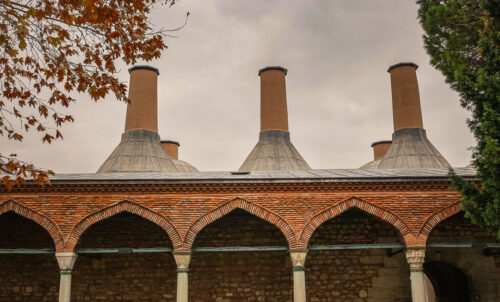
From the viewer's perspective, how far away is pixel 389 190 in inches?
408

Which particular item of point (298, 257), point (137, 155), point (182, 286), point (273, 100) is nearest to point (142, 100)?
point (137, 155)

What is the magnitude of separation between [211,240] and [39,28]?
760 cm

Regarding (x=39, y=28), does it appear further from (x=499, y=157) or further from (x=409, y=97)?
(x=409, y=97)

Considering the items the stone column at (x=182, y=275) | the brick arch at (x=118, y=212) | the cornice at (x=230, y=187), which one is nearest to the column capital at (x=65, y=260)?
the brick arch at (x=118, y=212)

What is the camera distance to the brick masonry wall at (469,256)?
11.9m

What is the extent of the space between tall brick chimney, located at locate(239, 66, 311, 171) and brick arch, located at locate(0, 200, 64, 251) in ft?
34.9

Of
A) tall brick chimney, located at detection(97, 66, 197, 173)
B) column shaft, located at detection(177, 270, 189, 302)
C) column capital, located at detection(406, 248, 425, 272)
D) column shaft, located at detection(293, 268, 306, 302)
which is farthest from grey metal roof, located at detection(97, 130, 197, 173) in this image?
column capital, located at detection(406, 248, 425, 272)

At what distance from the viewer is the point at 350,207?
33.9 ft

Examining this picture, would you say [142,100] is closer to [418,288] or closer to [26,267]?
[26,267]

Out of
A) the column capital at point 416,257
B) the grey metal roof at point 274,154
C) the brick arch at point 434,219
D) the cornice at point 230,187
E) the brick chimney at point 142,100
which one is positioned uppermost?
the brick chimney at point 142,100

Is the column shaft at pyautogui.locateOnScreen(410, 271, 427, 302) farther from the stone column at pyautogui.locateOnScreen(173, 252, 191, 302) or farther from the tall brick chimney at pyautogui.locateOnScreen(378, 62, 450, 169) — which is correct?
the tall brick chimney at pyautogui.locateOnScreen(378, 62, 450, 169)

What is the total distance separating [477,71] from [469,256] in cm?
598

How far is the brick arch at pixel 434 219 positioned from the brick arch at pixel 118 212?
16.6 feet

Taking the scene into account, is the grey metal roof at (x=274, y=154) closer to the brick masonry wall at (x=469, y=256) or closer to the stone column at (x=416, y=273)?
the brick masonry wall at (x=469, y=256)
